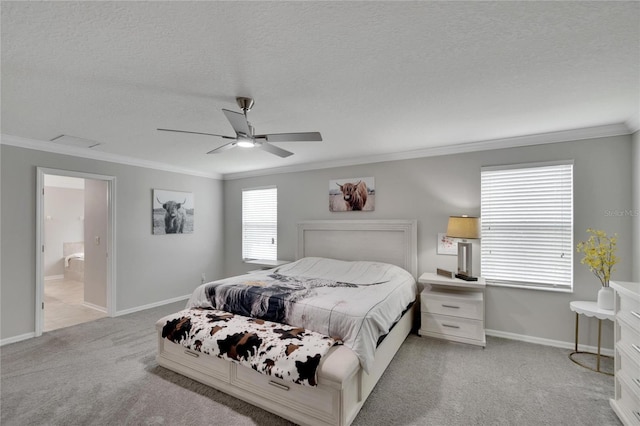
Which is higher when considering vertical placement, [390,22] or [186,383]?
[390,22]

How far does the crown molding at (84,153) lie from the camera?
3.45m

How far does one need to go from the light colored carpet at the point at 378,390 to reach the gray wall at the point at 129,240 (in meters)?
0.66

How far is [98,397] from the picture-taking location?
2.34 meters

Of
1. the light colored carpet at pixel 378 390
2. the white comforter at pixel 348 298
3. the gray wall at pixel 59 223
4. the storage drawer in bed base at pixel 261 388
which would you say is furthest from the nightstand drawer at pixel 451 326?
the gray wall at pixel 59 223

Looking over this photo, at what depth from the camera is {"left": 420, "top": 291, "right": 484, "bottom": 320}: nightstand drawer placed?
10.7ft

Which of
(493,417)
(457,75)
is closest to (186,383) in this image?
(493,417)

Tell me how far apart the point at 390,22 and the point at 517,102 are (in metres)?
1.67

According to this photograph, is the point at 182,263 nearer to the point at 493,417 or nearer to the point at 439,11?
the point at 493,417

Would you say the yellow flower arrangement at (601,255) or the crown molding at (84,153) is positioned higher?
the crown molding at (84,153)

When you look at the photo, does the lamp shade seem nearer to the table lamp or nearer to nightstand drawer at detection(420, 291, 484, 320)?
the table lamp

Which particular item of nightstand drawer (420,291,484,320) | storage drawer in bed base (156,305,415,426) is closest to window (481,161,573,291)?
nightstand drawer (420,291,484,320)

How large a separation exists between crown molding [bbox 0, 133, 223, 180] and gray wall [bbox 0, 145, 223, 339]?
0.06m

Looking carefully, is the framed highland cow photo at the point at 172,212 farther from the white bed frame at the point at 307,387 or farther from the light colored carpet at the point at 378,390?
the white bed frame at the point at 307,387

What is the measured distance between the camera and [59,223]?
7203 mm
